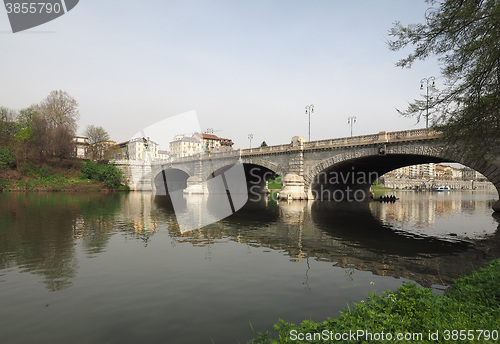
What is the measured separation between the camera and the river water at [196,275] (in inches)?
260

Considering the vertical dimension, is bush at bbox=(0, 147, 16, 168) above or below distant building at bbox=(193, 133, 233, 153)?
below

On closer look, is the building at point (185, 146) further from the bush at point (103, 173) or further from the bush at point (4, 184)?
the bush at point (4, 184)

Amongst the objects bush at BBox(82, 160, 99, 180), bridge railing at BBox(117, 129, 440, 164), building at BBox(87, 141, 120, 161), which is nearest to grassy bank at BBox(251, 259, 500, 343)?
bridge railing at BBox(117, 129, 440, 164)

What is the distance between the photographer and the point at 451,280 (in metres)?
9.55

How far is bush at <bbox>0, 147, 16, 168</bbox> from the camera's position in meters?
65.9

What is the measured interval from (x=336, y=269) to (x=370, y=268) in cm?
132

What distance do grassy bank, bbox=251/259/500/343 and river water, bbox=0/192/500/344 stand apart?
5.85 feet

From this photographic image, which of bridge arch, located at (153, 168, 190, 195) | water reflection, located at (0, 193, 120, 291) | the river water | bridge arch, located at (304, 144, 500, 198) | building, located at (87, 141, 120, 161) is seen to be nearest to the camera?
the river water

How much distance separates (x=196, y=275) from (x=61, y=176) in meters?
77.4

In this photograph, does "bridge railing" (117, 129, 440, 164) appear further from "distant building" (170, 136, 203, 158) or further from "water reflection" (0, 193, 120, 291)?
"distant building" (170, 136, 203, 158)

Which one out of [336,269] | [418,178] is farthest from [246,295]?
[418,178]

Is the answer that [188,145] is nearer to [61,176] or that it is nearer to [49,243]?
[61,176]

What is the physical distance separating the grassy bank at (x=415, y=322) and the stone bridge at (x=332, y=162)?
1996 cm

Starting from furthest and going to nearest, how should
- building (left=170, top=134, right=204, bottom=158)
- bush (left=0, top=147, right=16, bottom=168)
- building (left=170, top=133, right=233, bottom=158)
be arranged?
building (left=170, top=134, right=204, bottom=158)
building (left=170, top=133, right=233, bottom=158)
bush (left=0, top=147, right=16, bottom=168)
